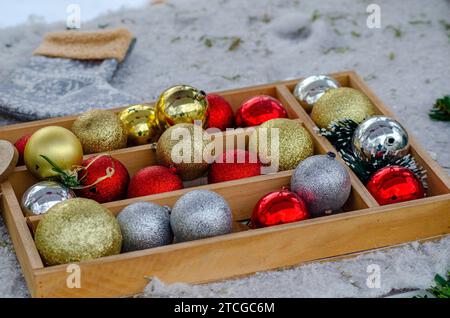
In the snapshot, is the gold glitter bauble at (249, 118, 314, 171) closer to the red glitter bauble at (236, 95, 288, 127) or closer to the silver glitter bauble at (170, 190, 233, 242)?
the red glitter bauble at (236, 95, 288, 127)

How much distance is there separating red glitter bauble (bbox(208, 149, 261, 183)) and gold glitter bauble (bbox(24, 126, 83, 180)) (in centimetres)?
30

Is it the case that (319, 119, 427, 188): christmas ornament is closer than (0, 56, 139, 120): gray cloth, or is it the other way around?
(319, 119, 427, 188): christmas ornament

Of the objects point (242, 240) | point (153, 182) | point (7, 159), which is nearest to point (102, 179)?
point (153, 182)

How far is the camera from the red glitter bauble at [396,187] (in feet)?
5.42

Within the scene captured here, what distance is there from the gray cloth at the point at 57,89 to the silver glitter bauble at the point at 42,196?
48cm

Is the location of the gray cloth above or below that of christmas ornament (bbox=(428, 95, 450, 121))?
above

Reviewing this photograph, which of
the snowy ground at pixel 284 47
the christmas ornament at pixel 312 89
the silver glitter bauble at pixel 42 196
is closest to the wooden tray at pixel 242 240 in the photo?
the silver glitter bauble at pixel 42 196

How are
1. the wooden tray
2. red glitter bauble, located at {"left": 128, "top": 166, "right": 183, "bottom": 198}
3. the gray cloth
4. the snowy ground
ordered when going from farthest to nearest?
the snowy ground → the gray cloth → red glitter bauble, located at {"left": 128, "top": 166, "right": 183, "bottom": 198} → the wooden tray

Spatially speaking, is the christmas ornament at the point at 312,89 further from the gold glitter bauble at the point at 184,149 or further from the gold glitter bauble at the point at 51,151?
the gold glitter bauble at the point at 51,151

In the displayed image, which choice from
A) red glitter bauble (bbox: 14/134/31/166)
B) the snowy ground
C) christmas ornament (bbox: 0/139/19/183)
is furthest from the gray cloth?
christmas ornament (bbox: 0/139/19/183)

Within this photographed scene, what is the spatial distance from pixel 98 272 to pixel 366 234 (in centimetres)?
54

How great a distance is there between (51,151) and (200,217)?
384 mm

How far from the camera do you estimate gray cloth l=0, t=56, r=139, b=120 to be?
213 cm

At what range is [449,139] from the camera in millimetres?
2082
